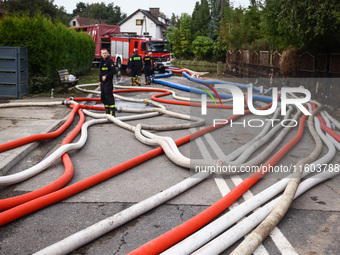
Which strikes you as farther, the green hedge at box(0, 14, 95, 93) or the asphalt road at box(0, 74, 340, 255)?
the green hedge at box(0, 14, 95, 93)

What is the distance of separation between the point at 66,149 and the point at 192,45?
49689 millimetres

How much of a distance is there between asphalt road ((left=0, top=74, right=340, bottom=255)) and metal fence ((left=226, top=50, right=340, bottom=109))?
6.12 m

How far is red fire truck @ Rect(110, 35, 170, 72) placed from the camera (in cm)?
2752

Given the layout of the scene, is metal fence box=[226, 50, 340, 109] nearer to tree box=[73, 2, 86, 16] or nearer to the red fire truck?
the red fire truck

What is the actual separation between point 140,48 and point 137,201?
77.6 ft

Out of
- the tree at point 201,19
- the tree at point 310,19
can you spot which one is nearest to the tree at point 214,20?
the tree at point 201,19

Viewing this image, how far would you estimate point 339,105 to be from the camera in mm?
12266

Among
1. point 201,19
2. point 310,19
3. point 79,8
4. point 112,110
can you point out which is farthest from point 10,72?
point 79,8

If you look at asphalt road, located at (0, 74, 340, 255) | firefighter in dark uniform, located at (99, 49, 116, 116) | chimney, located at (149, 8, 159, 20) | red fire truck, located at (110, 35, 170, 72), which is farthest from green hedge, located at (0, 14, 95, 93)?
chimney, located at (149, 8, 159, 20)

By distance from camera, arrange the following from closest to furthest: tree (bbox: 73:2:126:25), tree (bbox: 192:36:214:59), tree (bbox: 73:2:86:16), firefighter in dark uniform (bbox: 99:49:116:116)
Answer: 1. firefighter in dark uniform (bbox: 99:49:116:116)
2. tree (bbox: 192:36:214:59)
3. tree (bbox: 73:2:126:25)
4. tree (bbox: 73:2:86:16)

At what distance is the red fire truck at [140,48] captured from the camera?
27.5 metres

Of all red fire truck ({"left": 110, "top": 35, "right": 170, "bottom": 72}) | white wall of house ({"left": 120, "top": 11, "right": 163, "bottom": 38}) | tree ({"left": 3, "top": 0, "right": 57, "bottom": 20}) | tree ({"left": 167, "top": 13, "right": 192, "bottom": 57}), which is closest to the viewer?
red fire truck ({"left": 110, "top": 35, "right": 170, "bottom": 72})

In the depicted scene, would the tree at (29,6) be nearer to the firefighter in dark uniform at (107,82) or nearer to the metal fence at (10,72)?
the metal fence at (10,72)

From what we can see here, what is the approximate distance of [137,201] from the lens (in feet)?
16.0
